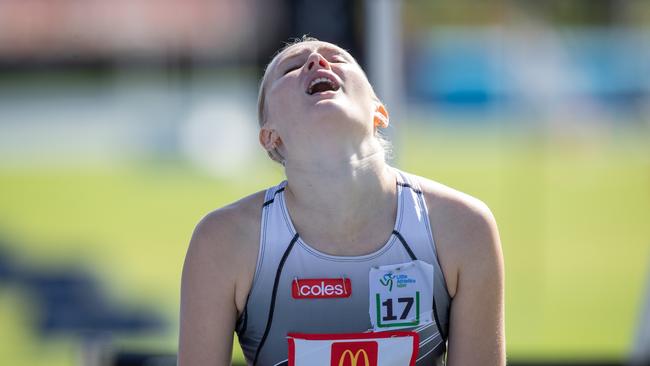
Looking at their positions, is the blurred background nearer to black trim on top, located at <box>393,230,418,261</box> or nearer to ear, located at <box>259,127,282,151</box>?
ear, located at <box>259,127,282,151</box>

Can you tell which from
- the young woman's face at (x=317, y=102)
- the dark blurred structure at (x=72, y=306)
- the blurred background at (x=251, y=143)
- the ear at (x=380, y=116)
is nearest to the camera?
the young woman's face at (x=317, y=102)

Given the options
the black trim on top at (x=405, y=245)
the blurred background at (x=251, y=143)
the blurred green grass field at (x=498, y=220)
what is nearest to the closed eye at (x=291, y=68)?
the black trim on top at (x=405, y=245)

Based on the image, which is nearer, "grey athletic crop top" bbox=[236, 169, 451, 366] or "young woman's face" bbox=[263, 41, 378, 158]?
"young woman's face" bbox=[263, 41, 378, 158]

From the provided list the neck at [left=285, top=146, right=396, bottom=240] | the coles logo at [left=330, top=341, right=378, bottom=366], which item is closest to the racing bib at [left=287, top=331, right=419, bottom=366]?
the coles logo at [left=330, top=341, right=378, bottom=366]

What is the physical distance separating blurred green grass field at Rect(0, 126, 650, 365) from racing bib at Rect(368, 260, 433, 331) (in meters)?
2.44

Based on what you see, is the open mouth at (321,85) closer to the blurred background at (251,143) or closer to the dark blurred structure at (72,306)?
the blurred background at (251,143)

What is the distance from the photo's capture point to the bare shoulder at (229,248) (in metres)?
2.24

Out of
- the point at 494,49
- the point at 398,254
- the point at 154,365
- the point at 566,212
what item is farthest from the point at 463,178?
the point at 398,254

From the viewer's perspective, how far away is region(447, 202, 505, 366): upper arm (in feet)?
7.44

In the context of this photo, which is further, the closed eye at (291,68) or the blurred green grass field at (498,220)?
the blurred green grass field at (498,220)

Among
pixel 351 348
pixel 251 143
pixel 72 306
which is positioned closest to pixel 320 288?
pixel 351 348

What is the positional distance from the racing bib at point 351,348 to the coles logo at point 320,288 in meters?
0.10

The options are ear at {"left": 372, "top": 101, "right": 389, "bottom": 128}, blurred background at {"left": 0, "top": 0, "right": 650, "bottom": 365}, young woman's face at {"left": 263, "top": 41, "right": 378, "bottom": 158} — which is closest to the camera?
young woman's face at {"left": 263, "top": 41, "right": 378, "bottom": 158}

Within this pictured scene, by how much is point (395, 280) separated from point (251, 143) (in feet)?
48.6
